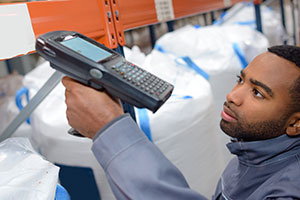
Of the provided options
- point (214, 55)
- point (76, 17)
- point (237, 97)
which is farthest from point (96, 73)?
point (214, 55)

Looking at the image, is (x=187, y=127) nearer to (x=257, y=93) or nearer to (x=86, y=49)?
(x=257, y=93)

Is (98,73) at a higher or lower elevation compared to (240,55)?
higher

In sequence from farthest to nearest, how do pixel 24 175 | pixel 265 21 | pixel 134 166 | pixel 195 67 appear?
pixel 265 21 → pixel 195 67 → pixel 24 175 → pixel 134 166

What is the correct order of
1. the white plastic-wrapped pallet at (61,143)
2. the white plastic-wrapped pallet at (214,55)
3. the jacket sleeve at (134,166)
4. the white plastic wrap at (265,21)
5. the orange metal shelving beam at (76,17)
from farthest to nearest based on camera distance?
the white plastic wrap at (265,21), the white plastic-wrapped pallet at (214,55), the white plastic-wrapped pallet at (61,143), the orange metal shelving beam at (76,17), the jacket sleeve at (134,166)

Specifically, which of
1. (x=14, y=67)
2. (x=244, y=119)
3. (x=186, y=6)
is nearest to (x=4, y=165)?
(x=244, y=119)

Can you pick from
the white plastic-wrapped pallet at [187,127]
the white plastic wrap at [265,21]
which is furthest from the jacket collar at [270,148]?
the white plastic wrap at [265,21]

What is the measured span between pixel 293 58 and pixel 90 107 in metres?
0.48

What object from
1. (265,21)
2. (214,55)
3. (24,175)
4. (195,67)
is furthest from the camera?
(265,21)

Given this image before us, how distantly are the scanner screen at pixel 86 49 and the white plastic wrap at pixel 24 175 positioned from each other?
27 centimetres

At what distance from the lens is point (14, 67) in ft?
8.36

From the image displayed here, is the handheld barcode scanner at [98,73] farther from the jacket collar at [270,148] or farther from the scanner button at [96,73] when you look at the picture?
the jacket collar at [270,148]

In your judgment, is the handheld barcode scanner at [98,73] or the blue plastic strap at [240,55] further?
the blue plastic strap at [240,55]

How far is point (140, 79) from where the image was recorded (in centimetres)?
48

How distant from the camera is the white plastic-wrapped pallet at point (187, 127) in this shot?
96 centimetres
